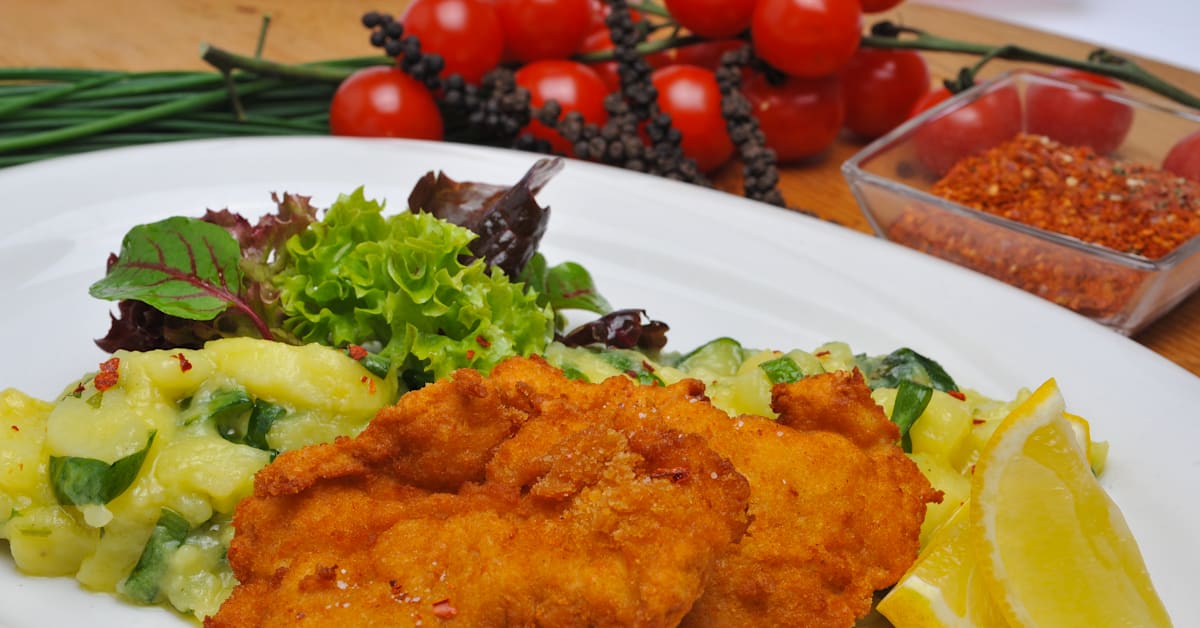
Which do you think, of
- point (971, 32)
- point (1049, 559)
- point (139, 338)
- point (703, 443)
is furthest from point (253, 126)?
point (971, 32)

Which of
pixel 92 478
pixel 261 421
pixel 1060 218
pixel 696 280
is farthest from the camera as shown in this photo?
pixel 1060 218

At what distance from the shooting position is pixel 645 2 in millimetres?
5547

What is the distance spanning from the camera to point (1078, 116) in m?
4.60

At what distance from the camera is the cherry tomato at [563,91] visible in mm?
4629

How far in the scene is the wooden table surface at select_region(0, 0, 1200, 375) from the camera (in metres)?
5.26

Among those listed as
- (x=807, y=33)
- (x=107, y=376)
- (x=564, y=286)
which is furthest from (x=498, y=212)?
(x=807, y=33)

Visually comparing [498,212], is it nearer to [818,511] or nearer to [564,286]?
[564,286]

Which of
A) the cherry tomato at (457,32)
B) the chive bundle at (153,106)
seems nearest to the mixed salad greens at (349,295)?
the chive bundle at (153,106)

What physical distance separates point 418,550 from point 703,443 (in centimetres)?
59

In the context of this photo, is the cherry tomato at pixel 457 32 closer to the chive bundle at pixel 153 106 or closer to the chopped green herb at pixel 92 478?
the chive bundle at pixel 153 106

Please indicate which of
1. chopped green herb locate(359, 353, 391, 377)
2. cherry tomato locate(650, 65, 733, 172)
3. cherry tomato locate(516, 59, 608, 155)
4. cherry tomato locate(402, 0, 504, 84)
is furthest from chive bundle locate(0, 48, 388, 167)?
chopped green herb locate(359, 353, 391, 377)

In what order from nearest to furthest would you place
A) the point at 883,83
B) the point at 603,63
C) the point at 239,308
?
1. the point at 239,308
2. the point at 603,63
3. the point at 883,83

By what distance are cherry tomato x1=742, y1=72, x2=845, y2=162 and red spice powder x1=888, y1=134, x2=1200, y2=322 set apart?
72cm

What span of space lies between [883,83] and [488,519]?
367 centimetres
